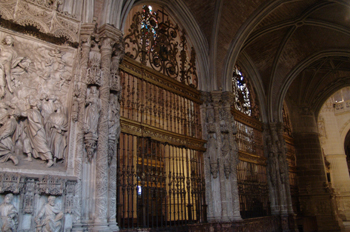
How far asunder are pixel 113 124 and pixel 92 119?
0.52 meters

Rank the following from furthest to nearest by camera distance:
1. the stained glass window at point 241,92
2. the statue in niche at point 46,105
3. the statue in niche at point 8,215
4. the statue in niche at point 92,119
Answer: the stained glass window at point 241,92 < the statue in niche at point 92,119 < the statue in niche at point 46,105 < the statue in niche at point 8,215

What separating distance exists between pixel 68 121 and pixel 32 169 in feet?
3.77

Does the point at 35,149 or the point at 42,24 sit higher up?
the point at 42,24

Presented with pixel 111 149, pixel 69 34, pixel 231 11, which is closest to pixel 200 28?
pixel 231 11

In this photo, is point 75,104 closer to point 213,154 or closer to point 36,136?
point 36,136

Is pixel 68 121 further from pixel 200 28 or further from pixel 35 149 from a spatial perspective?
pixel 200 28

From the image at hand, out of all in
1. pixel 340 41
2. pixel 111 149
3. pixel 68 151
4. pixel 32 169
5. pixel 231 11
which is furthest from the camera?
pixel 340 41

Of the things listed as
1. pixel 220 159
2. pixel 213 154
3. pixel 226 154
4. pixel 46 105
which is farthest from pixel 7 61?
pixel 226 154

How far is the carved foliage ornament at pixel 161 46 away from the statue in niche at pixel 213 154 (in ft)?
6.55

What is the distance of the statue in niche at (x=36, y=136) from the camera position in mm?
5688

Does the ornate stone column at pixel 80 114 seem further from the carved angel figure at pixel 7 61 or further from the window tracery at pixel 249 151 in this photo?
the window tracery at pixel 249 151

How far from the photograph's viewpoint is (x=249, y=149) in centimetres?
1320

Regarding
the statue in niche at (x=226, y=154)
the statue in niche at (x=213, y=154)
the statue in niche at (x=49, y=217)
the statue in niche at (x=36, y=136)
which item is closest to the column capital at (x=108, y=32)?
the statue in niche at (x=36, y=136)

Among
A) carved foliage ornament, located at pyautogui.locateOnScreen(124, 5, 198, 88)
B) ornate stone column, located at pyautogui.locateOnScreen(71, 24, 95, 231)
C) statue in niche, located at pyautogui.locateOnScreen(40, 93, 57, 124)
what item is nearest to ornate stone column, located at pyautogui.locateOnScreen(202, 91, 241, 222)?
carved foliage ornament, located at pyautogui.locateOnScreen(124, 5, 198, 88)
